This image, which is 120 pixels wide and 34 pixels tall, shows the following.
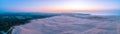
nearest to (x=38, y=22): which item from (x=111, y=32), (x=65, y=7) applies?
(x=65, y=7)

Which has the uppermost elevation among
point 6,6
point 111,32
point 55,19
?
point 6,6

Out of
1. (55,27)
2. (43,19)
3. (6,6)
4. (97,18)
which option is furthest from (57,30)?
(6,6)

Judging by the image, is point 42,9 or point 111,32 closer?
point 111,32

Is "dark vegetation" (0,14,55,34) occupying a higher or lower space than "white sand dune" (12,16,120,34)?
higher

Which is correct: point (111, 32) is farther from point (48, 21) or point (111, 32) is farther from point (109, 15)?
point (48, 21)

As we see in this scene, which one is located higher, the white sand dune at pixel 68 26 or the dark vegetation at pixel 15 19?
the dark vegetation at pixel 15 19

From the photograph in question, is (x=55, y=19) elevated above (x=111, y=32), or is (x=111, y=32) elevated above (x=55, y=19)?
(x=55, y=19)
